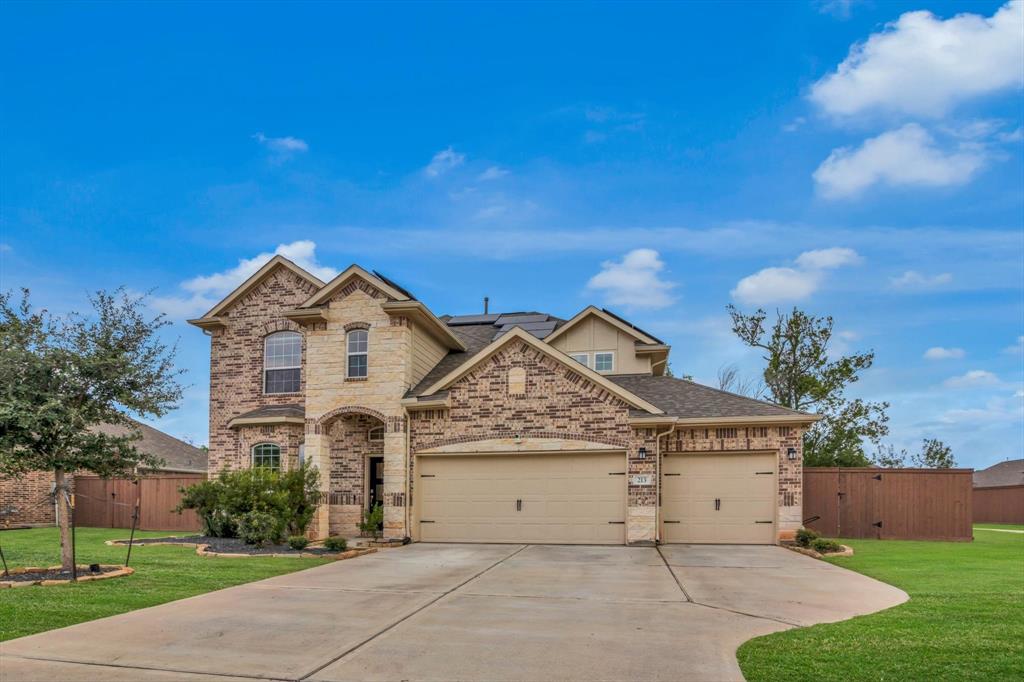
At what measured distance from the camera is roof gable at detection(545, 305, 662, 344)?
75.7 ft

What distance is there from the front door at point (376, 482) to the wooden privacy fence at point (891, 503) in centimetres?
1180

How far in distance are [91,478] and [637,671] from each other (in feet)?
86.7

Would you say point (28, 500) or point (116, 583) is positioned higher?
point (116, 583)

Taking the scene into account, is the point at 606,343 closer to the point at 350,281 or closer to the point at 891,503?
the point at 350,281

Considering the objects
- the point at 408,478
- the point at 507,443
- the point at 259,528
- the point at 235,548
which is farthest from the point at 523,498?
the point at 235,548

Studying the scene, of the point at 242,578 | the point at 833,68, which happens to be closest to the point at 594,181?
the point at 833,68

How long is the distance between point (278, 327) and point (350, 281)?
11.1 ft

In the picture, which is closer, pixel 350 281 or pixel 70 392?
pixel 70 392

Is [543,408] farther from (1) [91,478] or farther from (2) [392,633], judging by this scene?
(1) [91,478]

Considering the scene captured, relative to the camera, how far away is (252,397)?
71.6ft

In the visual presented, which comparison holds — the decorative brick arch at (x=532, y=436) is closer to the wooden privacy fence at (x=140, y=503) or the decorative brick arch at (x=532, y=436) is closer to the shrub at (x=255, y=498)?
the shrub at (x=255, y=498)

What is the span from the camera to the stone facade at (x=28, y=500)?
25.7m

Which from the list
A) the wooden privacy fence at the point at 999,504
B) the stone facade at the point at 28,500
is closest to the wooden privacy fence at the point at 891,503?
the wooden privacy fence at the point at 999,504

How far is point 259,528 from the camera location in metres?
16.5
